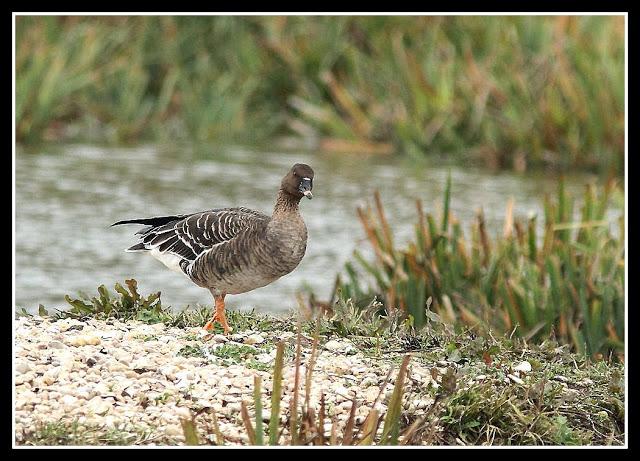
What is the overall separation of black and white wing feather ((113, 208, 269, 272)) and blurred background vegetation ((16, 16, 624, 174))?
25.4 feet

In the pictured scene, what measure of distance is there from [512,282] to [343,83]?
28.0 feet

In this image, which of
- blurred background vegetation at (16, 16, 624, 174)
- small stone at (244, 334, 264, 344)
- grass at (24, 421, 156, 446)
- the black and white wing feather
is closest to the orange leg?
small stone at (244, 334, 264, 344)

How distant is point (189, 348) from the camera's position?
584 cm

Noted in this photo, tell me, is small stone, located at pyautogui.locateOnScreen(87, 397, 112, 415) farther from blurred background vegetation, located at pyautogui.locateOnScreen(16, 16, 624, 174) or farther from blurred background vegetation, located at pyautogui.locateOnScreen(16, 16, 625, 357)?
blurred background vegetation, located at pyautogui.locateOnScreen(16, 16, 624, 174)

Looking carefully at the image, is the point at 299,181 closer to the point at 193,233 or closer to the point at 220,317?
the point at 193,233

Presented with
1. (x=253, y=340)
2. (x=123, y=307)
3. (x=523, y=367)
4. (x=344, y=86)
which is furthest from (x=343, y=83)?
(x=523, y=367)

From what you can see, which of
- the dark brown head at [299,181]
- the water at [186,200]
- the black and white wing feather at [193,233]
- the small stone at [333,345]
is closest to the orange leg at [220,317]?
the black and white wing feather at [193,233]

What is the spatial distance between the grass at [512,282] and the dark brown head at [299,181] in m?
1.01

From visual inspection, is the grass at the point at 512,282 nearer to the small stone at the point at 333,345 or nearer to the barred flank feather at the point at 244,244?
the small stone at the point at 333,345

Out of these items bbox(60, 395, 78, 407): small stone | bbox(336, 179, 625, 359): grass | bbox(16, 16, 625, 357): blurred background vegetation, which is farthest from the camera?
bbox(16, 16, 625, 357): blurred background vegetation

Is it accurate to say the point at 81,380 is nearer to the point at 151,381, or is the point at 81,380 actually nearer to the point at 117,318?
the point at 151,381

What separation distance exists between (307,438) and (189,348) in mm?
1092

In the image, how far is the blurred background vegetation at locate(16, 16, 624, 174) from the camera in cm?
1379

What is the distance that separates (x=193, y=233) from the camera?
20.6ft
